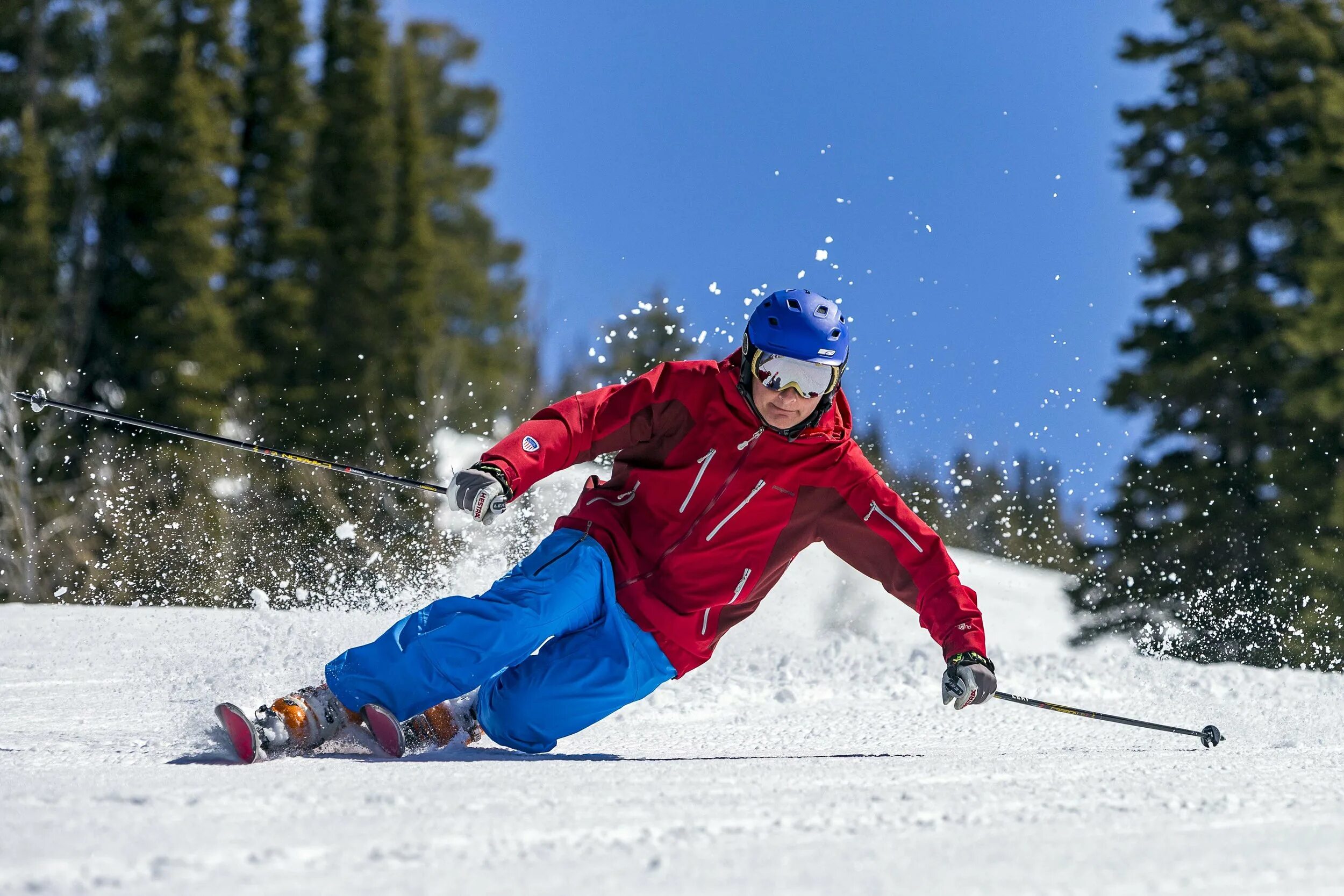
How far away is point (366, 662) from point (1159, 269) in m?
12.9

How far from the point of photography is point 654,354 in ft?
100

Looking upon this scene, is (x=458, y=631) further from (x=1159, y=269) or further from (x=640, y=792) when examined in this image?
(x=1159, y=269)

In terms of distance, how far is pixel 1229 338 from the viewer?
44.5 feet

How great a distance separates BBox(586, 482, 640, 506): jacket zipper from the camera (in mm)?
3545

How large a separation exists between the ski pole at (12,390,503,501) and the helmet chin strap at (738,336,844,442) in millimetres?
930

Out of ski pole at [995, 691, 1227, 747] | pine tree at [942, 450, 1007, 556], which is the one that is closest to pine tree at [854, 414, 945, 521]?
pine tree at [942, 450, 1007, 556]

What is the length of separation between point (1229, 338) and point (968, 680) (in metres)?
11.8

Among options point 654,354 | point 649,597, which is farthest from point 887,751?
point 654,354

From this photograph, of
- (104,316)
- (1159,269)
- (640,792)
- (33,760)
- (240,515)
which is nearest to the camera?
(640,792)

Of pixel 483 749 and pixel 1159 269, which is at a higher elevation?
pixel 1159 269

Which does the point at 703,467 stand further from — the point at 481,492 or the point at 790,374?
the point at 481,492

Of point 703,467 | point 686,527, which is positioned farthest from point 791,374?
point 686,527

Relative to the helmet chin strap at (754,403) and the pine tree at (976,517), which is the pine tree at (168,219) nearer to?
the pine tree at (976,517)

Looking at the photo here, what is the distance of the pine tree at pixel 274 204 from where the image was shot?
22312mm
